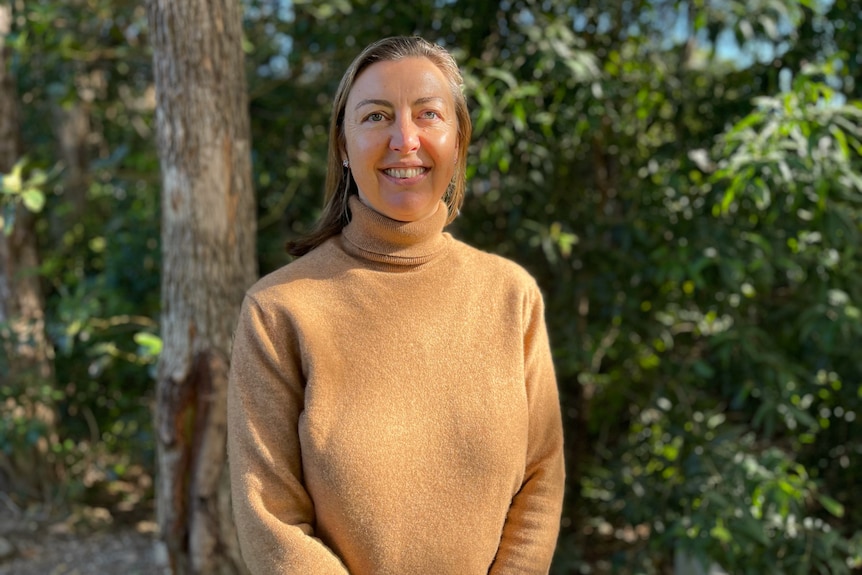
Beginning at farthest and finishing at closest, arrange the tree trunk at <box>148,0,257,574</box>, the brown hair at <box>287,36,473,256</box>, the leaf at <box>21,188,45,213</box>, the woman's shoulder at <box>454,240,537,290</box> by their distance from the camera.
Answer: the leaf at <box>21,188,45,213</box> < the tree trunk at <box>148,0,257,574</box> < the woman's shoulder at <box>454,240,537,290</box> < the brown hair at <box>287,36,473,256</box>

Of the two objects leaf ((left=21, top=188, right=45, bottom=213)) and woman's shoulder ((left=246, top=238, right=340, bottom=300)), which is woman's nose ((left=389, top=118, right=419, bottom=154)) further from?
leaf ((left=21, top=188, right=45, bottom=213))

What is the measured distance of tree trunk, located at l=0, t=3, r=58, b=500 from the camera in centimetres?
395

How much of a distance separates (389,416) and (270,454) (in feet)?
0.72

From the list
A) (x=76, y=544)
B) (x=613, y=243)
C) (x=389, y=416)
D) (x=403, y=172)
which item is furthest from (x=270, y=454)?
(x=76, y=544)

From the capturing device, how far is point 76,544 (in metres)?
4.06

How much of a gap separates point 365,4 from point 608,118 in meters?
1.07

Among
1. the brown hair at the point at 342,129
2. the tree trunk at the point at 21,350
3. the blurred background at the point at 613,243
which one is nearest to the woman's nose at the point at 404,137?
the brown hair at the point at 342,129

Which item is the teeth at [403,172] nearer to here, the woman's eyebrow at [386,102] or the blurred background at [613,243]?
the woman's eyebrow at [386,102]

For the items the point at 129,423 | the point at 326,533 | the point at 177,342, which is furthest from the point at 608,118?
the point at 129,423

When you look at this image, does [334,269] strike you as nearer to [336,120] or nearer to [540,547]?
[336,120]

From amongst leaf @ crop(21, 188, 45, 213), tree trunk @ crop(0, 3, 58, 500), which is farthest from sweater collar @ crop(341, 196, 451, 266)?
tree trunk @ crop(0, 3, 58, 500)

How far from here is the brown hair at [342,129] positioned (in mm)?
1609

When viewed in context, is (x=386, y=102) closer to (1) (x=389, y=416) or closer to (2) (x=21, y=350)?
(1) (x=389, y=416)

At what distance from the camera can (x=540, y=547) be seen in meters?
1.68
